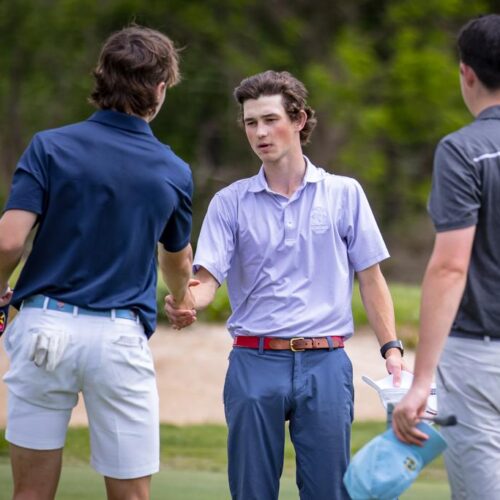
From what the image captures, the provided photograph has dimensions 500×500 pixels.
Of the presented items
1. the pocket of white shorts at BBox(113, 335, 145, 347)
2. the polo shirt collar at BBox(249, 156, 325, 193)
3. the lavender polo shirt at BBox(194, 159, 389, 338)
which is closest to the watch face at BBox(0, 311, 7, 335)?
the pocket of white shorts at BBox(113, 335, 145, 347)

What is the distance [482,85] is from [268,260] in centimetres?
138

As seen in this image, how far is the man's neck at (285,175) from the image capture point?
4785 millimetres

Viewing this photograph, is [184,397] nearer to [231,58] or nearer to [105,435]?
[105,435]

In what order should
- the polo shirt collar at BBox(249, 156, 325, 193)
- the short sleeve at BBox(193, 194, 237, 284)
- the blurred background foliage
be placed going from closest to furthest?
1. the short sleeve at BBox(193, 194, 237, 284)
2. the polo shirt collar at BBox(249, 156, 325, 193)
3. the blurred background foliage

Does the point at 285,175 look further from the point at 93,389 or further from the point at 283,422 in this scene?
the point at 93,389

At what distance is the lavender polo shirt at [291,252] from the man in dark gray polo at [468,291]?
1119mm

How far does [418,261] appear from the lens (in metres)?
27.7

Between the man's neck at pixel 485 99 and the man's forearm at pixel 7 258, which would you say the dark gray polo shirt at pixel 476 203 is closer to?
the man's neck at pixel 485 99

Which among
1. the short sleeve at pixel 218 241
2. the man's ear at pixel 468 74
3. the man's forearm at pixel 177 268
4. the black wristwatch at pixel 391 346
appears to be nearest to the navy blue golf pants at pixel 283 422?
the black wristwatch at pixel 391 346

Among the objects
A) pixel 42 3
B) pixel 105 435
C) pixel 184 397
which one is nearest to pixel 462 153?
pixel 105 435

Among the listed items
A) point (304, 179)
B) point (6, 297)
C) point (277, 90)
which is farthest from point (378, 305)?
point (6, 297)

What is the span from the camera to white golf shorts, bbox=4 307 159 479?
376 centimetres

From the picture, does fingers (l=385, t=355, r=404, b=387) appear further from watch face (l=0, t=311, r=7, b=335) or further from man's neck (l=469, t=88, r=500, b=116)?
watch face (l=0, t=311, r=7, b=335)

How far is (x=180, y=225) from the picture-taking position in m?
4.08
